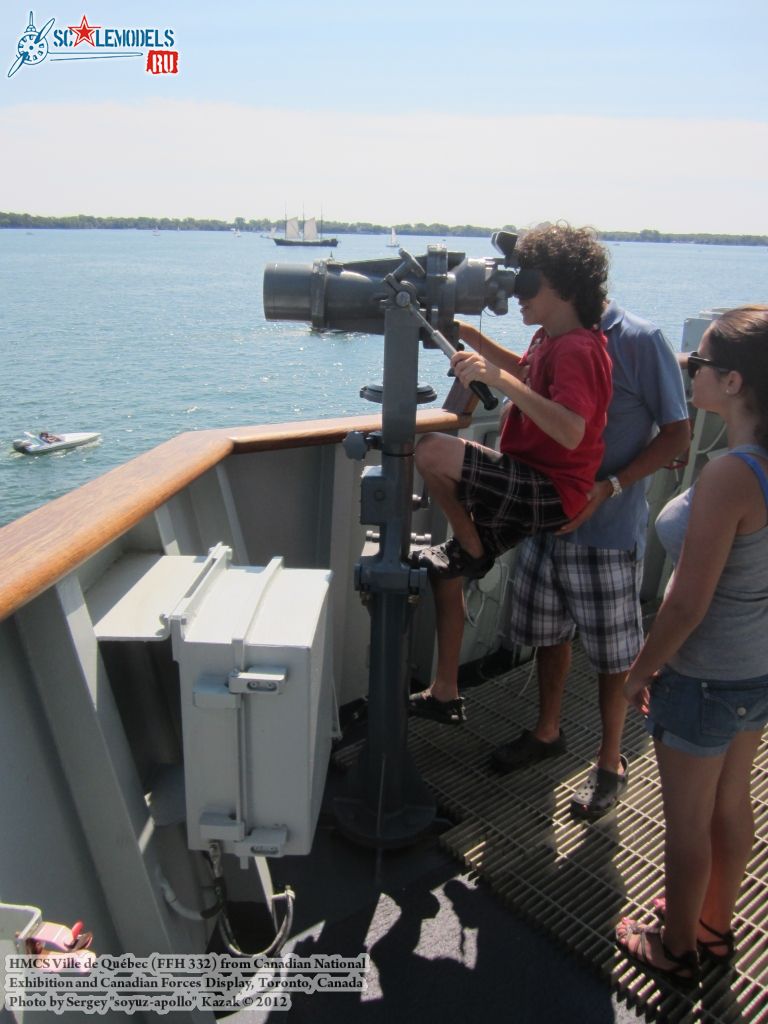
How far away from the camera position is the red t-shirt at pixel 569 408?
2.08 meters

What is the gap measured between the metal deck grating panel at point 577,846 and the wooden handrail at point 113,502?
3.83 feet

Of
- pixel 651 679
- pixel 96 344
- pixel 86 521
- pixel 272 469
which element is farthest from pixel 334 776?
pixel 96 344

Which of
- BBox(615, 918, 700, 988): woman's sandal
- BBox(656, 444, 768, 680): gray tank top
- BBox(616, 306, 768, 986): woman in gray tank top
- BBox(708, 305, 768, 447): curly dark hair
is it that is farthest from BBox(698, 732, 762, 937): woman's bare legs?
BBox(708, 305, 768, 447): curly dark hair

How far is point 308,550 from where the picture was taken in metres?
3.05

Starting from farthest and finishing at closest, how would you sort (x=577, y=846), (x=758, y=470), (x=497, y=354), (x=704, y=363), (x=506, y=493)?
(x=497, y=354) < (x=577, y=846) < (x=506, y=493) < (x=704, y=363) < (x=758, y=470)

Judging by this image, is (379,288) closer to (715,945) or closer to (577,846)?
(577,846)

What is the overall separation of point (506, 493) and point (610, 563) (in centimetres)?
53

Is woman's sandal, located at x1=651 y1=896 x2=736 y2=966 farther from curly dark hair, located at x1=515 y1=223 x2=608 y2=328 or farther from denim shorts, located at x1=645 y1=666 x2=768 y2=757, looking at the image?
curly dark hair, located at x1=515 y1=223 x2=608 y2=328

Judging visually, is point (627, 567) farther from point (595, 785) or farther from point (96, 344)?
point (96, 344)

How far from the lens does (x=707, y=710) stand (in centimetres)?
175

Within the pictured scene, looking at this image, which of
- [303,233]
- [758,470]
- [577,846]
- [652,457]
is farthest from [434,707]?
[303,233]

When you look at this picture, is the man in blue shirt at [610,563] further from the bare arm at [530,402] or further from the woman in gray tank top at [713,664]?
the woman in gray tank top at [713,664]

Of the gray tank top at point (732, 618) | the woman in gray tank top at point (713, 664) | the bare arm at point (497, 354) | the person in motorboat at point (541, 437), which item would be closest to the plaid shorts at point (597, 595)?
the person in motorboat at point (541, 437)

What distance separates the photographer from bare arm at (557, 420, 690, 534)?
2.39 metres
